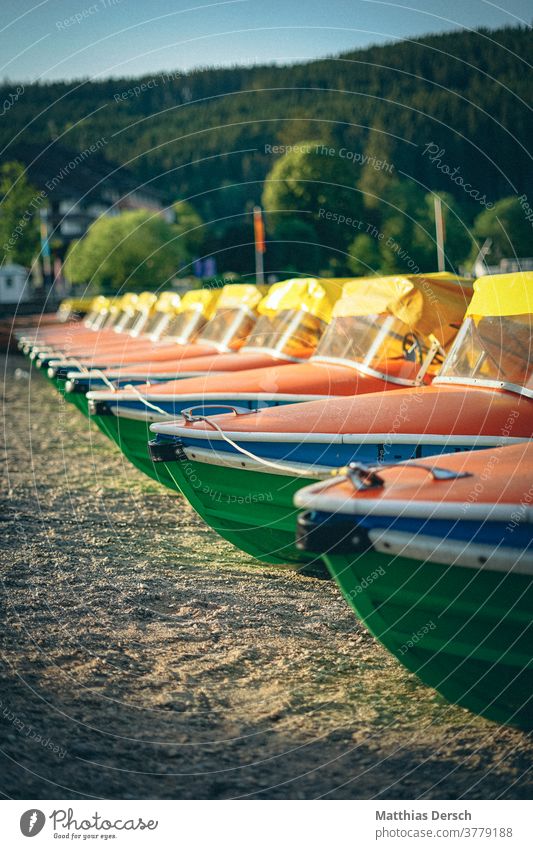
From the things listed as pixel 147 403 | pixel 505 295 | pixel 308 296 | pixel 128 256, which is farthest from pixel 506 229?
pixel 505 295

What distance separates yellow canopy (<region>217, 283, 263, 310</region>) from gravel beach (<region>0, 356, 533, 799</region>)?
252 inches

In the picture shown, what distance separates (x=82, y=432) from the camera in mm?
16453

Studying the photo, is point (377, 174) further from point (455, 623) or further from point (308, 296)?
point (455, 623)

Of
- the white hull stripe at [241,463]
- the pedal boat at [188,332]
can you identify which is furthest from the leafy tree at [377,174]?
the white hull stripe at [241,463]

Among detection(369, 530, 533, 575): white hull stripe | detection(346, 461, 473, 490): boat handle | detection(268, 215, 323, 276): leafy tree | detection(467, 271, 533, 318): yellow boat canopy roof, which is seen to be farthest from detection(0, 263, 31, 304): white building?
detection(369, 530, 533, 575): white hull stripe

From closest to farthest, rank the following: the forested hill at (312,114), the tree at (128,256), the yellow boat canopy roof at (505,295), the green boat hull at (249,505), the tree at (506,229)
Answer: the green boat hull at (249,505) → the yellow boat canopy roof at (505,295) → the forested hill at (312,114) → the tree at (128,256) → the tree at (506,229)

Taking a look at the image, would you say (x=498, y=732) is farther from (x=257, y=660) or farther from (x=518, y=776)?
(x=257, y=660)

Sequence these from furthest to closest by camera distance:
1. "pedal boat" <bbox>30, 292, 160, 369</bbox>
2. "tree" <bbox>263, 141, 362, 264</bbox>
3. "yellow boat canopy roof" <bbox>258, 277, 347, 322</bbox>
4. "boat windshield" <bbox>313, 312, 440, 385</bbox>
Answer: "tree" <bbox>263, 141, 362, 264</bbox> < "pedal boat" <bbox>30, 292, 160, 369</bbox> < "yellow boat canopy roof" <bbox>258, 277, 347, 322</bbox> < "boat windshield" <bbox>313, 312, 440, 385</bbox>

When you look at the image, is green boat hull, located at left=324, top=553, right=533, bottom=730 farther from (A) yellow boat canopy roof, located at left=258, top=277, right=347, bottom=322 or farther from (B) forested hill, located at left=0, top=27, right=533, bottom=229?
(A) yellow boat canopy roof, located at left=258, top=277, right=347, bottom=322

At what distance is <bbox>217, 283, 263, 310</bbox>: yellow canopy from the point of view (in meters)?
14.2

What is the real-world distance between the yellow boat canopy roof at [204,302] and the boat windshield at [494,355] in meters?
9.09

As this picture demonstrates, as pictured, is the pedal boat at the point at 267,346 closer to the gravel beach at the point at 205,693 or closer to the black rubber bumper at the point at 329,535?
the gravel beach at the point at 205,693

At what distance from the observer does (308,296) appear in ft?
38.8

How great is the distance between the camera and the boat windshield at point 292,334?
1132cm
